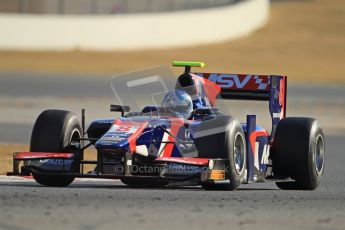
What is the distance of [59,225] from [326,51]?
123ft

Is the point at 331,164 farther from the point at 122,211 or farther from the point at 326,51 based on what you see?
the point at 326,51

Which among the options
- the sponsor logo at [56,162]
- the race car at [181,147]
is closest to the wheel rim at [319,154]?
the race car at [181,147]

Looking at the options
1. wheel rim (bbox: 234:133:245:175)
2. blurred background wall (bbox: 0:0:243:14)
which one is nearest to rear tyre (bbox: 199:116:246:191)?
wheel rim (bbox: 234:133:245:175)

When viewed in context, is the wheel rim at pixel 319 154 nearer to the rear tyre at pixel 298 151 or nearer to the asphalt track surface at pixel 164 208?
the rear tyre at pixel 298 151

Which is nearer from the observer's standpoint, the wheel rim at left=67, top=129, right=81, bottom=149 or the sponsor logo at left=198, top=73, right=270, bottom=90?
the wheel rim at left=67, top=129, right=81, bottom=149

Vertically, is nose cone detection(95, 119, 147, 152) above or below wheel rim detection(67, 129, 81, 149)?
above

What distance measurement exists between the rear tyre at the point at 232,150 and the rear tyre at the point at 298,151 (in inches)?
31.3

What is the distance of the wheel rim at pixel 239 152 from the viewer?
12578mm

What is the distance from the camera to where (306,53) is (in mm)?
44750

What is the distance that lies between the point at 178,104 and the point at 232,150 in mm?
1198

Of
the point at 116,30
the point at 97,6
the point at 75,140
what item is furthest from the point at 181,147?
the point at 97,6

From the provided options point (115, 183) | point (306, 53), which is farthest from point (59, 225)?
point (306, 53)

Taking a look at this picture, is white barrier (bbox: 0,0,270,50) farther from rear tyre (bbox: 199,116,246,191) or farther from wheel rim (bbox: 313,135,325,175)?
rear tyre (bbox: 199,116,246,191)

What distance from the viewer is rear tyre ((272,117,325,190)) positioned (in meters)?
13.3
